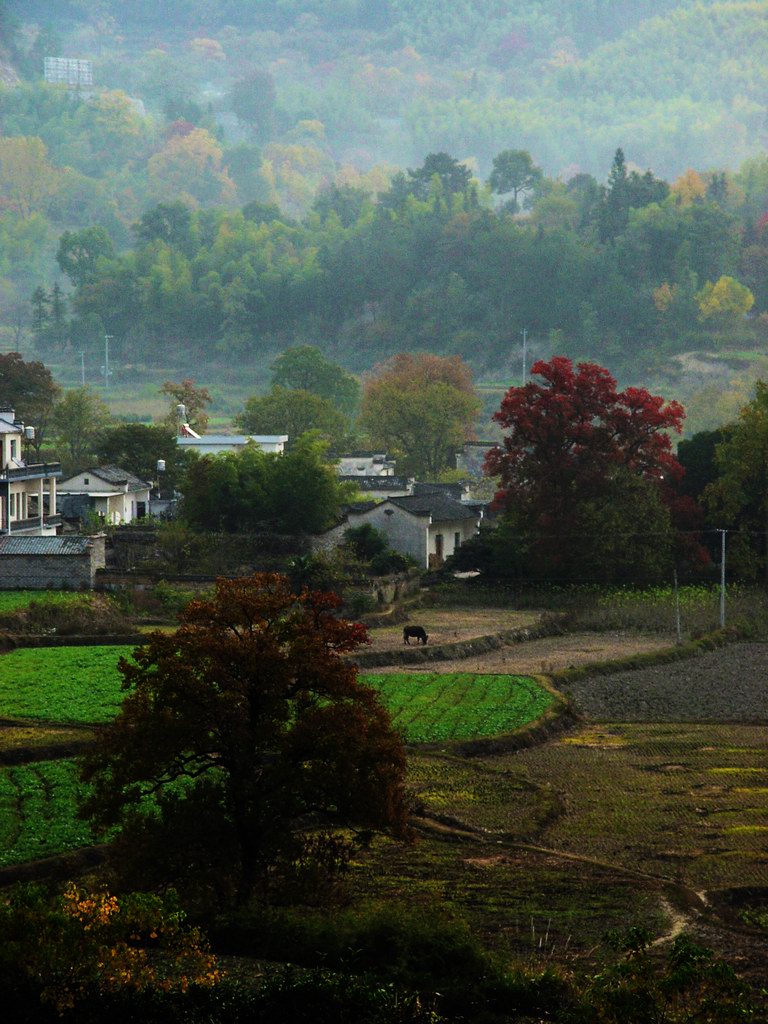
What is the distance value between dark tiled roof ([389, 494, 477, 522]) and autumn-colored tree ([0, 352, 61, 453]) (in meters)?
33.5

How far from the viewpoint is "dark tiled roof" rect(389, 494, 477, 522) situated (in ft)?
177

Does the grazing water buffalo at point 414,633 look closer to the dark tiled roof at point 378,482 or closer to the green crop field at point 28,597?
the green crop field at point 28,597

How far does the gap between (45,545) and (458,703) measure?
18.1m

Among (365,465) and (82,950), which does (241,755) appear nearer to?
(82,950)

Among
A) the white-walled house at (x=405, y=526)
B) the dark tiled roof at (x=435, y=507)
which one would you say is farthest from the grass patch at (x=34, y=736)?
the dark tiled roof at (x=435, y=507)

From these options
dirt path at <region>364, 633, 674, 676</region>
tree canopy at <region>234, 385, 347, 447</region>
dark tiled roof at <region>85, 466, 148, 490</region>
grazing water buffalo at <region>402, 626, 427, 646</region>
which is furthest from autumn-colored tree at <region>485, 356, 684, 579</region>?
tree canopy at <region>234, 385, 347, 447</region>

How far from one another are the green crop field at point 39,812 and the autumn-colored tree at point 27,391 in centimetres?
6130

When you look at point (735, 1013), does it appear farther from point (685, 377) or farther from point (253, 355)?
point (253, 355)

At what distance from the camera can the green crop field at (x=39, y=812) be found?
2030cm

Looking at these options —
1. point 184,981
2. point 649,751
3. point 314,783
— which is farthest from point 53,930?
point 649,751

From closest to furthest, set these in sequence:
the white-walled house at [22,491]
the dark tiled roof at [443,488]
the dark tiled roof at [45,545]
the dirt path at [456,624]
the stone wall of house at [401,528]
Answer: the dirt path at [456,624] → the dark tiled roof at [45,545] → the white-walled house at [22,491] → the stone wall of house at [401,528] → the dark tiled roof at [443,488]

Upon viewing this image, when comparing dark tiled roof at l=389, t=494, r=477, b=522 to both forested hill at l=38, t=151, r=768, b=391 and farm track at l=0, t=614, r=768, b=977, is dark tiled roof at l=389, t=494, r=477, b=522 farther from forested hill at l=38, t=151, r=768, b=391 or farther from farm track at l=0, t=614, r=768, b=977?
forested hill at l=38, t=151, r=768, b=391

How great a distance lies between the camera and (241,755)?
Result: 1894 centimetres

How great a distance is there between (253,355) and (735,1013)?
141 meters
